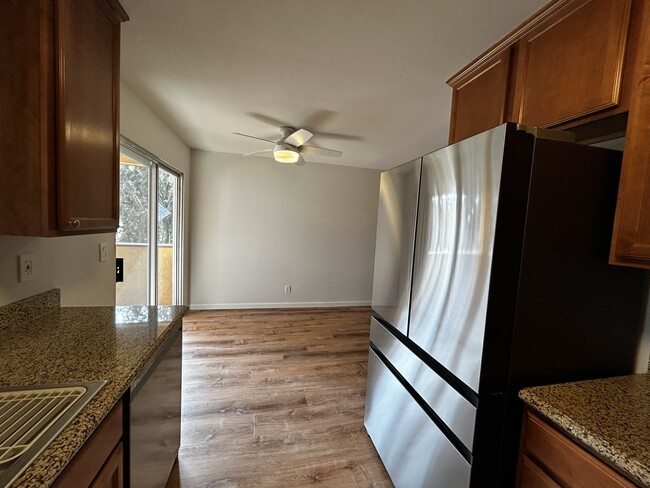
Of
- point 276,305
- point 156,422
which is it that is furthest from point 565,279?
point 276,305

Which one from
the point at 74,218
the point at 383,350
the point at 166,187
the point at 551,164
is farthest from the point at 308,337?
the point at 551,164

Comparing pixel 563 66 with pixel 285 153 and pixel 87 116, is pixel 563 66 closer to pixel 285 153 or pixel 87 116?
pixel 87 116

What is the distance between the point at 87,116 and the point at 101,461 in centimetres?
124

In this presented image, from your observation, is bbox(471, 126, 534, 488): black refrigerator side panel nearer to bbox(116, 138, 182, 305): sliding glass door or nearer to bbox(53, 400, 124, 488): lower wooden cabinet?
bbox(53, 400, 124, 488): lower wooden cabinet

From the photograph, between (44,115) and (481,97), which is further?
(481,97)

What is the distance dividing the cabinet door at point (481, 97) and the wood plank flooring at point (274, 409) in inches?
81.2

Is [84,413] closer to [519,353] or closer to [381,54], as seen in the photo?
[519,353]

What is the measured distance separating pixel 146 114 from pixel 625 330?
3485 millimetres

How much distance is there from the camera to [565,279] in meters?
1.01

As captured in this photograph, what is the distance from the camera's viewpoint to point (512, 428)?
1.03m

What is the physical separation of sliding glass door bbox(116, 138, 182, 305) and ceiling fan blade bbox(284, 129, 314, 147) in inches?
53.2

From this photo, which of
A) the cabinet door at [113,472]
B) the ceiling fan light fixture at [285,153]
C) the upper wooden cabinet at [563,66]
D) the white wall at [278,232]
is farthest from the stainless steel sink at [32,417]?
the white wall at [278,232]

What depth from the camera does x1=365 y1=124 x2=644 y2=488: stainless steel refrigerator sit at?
959 millimetres

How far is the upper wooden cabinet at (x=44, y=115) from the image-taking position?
913 mm
